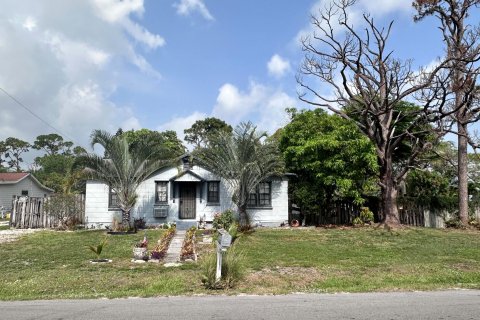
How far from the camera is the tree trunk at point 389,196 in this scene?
21.1 meters

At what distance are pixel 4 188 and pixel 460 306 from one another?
1658 inches

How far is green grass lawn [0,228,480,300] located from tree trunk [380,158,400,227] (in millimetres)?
2669

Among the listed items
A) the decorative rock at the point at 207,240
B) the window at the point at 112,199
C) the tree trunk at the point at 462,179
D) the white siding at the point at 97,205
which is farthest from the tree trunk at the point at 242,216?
the tree trunk at the point at 462,179

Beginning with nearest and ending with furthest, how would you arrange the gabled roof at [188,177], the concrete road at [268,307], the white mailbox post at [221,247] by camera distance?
1. the concrete road at [268,307]
2. the white mailbox post at [221,247]
3. the gabled roof at [188,177]

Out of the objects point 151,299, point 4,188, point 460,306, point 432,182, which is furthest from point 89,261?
point 4,188

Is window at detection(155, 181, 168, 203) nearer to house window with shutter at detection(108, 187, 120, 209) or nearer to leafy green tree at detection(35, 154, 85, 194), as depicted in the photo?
house window with shutter at detection(108, 187, 120, 209)

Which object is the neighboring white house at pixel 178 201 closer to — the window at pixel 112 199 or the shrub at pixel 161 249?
the window at pixel 112 199

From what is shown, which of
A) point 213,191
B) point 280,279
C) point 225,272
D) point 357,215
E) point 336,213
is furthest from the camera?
point 336,213

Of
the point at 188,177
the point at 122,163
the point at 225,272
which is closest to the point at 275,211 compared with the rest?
the point at 188,177

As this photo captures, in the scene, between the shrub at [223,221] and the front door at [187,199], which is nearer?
the shrub at [223,221]

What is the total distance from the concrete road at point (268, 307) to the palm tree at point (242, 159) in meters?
12.1

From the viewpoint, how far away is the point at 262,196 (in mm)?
23656

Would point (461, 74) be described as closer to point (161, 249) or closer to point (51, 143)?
point (161, 249)

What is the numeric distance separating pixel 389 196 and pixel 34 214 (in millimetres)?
18221
